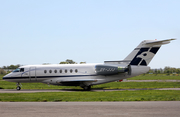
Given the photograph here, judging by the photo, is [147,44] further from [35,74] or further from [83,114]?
[83,114]

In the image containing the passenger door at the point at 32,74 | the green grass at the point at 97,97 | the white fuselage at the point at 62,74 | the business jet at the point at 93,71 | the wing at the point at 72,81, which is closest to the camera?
the green grass at the point at 97,97

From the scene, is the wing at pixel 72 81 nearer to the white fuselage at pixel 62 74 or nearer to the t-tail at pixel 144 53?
the white fuselage at pixel 62 74

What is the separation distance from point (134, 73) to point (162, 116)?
18.6 meters

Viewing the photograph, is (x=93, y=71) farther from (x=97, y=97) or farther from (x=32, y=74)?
(x=97, y=97)

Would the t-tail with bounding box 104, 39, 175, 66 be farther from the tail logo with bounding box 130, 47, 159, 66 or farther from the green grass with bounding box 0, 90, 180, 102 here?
the green grass with bounding box 0, 90, 180, 102

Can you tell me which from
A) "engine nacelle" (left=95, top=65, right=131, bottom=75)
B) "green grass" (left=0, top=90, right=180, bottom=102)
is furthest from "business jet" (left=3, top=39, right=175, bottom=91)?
"green grass" (left=0, top=90, right=180, bottom=102)

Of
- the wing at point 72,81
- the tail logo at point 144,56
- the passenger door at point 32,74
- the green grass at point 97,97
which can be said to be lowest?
the green grass at point 97,97

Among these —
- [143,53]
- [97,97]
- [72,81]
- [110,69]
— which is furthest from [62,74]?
[97,97]

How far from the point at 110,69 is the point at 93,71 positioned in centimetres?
224

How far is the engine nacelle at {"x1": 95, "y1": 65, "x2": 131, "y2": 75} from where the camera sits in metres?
27.6

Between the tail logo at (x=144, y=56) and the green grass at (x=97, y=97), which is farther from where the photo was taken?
the tail logo at (x=144, y=56)

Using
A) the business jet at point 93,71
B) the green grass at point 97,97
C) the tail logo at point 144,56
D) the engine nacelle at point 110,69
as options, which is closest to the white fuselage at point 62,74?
the business jet at point 93,71

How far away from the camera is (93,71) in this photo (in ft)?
93.5

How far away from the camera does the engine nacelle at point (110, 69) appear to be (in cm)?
2759
